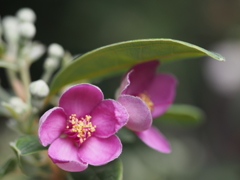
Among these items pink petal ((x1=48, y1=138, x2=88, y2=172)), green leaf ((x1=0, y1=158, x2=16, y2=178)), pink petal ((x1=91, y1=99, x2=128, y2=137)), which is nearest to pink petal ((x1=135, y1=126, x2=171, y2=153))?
pink petal ((x1=91, y1=99, x2=128, y2=137))

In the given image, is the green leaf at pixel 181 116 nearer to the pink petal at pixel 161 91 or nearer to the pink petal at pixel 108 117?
the pink petal at pixel 161 91

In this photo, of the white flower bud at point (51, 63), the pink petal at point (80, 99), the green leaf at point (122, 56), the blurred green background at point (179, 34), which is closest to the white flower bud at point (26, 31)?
the white flower bud at point (51, 63)

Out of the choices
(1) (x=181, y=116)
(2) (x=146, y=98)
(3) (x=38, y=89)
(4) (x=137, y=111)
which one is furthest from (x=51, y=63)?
(1) (x=181, y=116)

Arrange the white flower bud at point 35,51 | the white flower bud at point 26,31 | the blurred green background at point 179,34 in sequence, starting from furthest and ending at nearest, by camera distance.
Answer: the blurred green background at point 179,34, the white flower bud at point 35,51, the white flower bud at point 26,31

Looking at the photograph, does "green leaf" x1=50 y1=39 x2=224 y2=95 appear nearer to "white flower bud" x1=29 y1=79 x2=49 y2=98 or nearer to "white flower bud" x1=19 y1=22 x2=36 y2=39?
"white flower bud" x1=29 y1=79 x2=49 y2=98

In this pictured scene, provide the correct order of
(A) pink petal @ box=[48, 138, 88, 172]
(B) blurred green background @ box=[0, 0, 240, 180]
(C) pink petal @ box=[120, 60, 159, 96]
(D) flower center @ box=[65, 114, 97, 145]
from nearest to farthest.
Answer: (A) pink petal @ box=[48, 138, 88, 172] < (D) flower center @ box=[65, 114, 97, 145] < (C) pink petal @ box=[120, 60, 159, 96] < (B) blurred green background @ box=[0, 0, 240, 180]

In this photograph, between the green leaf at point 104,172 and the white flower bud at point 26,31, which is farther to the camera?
the white flower bud at point 26,31

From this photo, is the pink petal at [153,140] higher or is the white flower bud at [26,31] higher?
the white flower bud at [26,31]

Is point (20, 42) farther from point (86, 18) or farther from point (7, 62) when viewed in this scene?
point (86, 18)
